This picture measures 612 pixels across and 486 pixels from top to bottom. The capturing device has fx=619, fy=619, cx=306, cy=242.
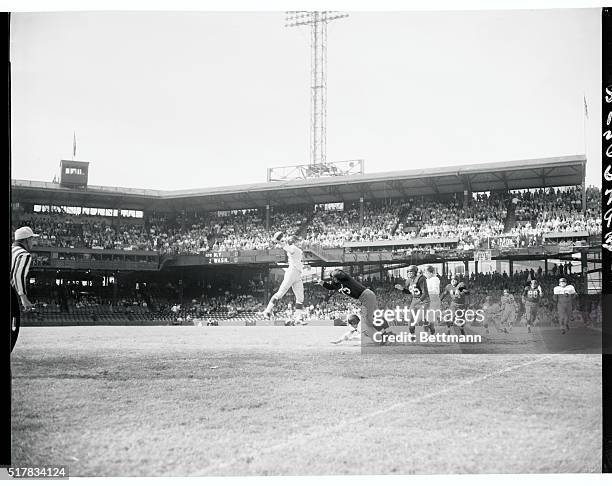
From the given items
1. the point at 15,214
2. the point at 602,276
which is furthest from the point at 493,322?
the point at 15,214

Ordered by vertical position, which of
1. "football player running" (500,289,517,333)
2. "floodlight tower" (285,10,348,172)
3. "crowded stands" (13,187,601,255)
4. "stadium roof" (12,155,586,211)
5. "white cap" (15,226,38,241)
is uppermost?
"floodlight tower" (285,10,348,172)

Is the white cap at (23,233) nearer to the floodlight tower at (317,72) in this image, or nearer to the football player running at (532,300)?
the floodlight tower at (317,72)

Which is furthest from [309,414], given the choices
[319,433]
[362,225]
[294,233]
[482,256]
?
[362,225]

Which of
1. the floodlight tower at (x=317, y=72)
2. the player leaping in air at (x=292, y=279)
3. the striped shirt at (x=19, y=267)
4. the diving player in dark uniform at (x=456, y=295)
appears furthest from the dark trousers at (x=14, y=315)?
the diving player in dark uniform at (x=456, y=295)

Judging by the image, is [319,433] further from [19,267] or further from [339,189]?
[339,189]

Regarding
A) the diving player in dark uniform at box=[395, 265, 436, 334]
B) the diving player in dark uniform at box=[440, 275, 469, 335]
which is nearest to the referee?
the diving player in dark uniform at box=[395, 265, 436, 334]

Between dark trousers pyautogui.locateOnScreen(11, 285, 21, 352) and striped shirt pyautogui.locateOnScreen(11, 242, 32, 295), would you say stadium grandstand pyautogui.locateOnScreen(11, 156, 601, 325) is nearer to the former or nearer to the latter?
striped shirt pyautogui.locateOnScreen(11, 242, 32, 295)
